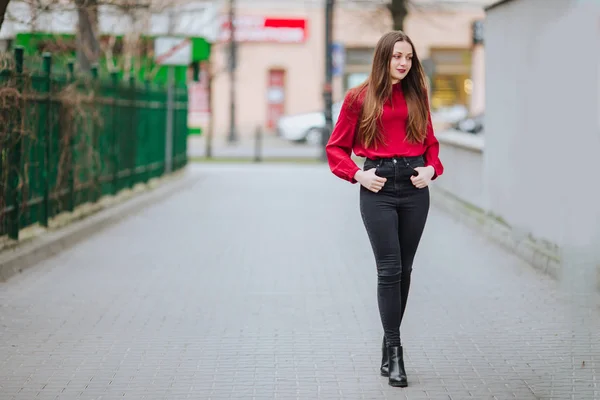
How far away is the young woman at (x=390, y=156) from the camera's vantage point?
6.16 meters

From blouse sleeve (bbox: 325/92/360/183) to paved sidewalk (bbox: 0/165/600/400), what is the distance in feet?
3.70

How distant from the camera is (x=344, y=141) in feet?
20.6

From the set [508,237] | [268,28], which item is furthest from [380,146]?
[268,28]

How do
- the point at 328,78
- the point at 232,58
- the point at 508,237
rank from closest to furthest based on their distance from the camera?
1. the point at 508,237
2. the point at 328,78
3. the point at 232,58

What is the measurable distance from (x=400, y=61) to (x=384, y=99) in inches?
8.4

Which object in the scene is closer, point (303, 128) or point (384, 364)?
point (384, 364)

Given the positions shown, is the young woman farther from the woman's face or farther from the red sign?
the red sign

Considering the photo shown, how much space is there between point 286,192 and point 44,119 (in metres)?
8.77

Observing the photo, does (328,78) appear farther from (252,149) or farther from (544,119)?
(544,119)

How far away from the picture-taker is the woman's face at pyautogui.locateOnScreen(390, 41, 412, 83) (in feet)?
20.1

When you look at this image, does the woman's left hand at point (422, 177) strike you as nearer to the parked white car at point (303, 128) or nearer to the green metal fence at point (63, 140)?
the green metal fence at point (63, 140)

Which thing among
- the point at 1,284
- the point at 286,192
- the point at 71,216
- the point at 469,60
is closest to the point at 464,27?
the point at 469,60

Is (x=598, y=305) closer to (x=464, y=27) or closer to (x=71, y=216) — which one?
(x=71, y=216)

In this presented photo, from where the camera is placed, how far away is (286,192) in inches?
810
